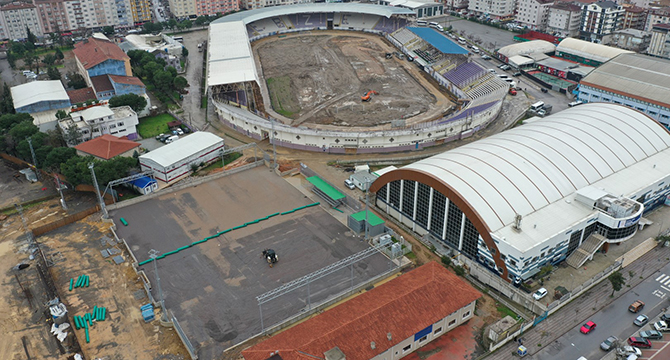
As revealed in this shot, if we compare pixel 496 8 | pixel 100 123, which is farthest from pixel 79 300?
pixel 496 8

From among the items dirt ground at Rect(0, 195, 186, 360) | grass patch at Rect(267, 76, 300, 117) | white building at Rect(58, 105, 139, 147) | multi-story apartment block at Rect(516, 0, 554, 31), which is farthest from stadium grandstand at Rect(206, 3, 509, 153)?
dirt ground at Rect(0, 195, 186, 360)

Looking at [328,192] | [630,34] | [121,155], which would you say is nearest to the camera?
[328,192]

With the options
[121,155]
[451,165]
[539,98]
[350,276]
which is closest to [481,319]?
[350,276]

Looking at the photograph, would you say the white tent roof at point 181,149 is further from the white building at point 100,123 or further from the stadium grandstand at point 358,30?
the white building at point 100,123

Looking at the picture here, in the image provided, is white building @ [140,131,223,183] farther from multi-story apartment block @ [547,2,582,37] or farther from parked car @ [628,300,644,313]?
multi-story apartment block @ [547,2,582,37]

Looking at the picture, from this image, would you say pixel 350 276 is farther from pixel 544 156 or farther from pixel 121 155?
pixel 121 155

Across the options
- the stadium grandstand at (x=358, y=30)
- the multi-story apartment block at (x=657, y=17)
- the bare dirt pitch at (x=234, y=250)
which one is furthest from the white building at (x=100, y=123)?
the multi-story apartment block at (x=657, y=17)

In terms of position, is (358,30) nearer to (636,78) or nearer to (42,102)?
(636,78)
